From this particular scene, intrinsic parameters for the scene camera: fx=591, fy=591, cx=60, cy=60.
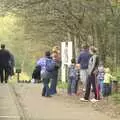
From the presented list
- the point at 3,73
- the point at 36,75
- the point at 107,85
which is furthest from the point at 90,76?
the point at 36,75

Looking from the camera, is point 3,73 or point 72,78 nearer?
point 72,78

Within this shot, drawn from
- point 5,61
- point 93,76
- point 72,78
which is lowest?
point 72,78

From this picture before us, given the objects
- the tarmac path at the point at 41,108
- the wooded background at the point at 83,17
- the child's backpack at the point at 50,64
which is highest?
the wooded background at the point at 83,17

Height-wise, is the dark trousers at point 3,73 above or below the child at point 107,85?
above

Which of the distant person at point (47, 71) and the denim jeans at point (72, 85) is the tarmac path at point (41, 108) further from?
the denim jeans at point (72, 85)

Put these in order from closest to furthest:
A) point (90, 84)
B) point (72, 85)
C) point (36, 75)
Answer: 1. point (90, 84)
2. point (72, 85)
3. point (36, 75)

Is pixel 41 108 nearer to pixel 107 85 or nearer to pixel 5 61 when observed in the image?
pixel 107 85

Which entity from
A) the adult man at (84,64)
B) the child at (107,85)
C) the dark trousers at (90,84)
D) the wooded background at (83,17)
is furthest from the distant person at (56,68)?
the wooded background at (83,17)

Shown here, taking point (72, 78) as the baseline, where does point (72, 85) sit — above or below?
below

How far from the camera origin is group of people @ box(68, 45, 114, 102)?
746 inches

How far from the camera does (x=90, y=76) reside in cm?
1894

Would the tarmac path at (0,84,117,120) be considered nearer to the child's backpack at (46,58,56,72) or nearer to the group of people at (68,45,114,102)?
the group of people at (68,45,114,102)

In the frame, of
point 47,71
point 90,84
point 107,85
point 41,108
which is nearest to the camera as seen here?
point 41,108

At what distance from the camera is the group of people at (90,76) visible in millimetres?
18950
